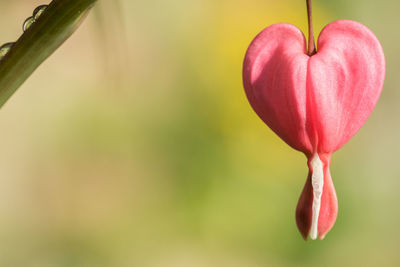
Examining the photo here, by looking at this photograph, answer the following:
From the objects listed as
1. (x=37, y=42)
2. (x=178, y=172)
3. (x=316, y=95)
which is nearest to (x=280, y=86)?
(x=316, y=95)

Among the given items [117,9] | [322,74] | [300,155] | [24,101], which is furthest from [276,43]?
[24,101]

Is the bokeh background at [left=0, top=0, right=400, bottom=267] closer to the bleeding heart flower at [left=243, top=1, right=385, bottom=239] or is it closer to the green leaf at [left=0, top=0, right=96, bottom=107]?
the bleeding heart flower at [left=243, top=1, right=385, bottom=239]

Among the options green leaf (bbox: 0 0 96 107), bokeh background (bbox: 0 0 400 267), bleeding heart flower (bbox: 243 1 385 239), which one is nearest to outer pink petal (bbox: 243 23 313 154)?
bleeding heart flower (bbox: 243 1 385 239)

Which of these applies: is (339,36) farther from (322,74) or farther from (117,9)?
(117,9)

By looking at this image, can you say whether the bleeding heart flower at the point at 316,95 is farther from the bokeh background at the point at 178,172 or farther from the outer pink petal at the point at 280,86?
the bokeh background at the point at 178,172

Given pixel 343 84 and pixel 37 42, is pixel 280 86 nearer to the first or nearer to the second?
pixel 343 84

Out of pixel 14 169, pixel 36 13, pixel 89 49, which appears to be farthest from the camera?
pixel 89 49
